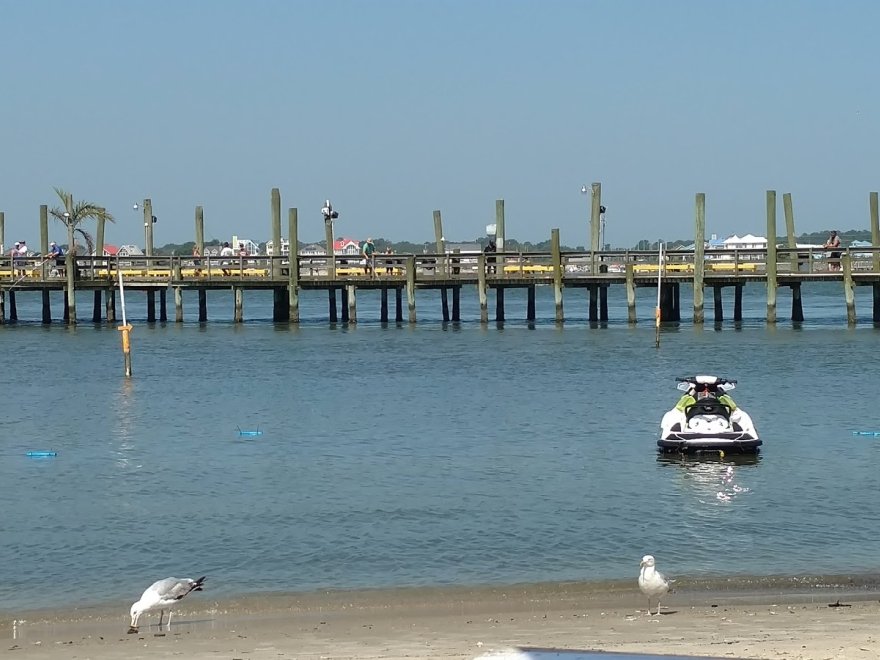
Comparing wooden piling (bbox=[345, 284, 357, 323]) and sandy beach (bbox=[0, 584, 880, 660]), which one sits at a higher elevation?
wooden piling (bbox=[345, 284, 357, 323])

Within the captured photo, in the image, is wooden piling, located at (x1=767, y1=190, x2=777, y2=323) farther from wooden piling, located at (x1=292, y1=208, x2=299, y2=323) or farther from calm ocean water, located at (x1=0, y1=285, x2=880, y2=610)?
wooden piling, located at (x1=292, y1=208, x2=299, y2=323)

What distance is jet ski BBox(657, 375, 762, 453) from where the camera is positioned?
24047 millimetres

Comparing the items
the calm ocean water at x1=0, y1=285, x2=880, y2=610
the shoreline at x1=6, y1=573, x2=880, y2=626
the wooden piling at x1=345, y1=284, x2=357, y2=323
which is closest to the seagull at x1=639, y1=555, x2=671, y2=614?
the shoreline at x1=6, y1=573, x2=880, y2=626

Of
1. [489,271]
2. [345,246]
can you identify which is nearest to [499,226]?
[489,271]

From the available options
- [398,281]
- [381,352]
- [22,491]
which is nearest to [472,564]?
[22,491]

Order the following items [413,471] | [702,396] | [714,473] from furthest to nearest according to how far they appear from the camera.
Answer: [702,396], [413,471], [714,473]

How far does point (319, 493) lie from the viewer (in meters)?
21.2

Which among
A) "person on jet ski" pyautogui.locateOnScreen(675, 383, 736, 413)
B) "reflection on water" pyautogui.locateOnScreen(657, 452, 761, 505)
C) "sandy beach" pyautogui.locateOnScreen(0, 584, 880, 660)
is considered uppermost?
"person on jet ski" pyautogui.locateOnScreen(675, 383, 736, 413)

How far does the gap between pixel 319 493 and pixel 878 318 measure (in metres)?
36.4

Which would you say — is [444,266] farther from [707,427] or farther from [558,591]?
[558,591]

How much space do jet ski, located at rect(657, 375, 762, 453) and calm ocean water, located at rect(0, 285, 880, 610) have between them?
0.46 m

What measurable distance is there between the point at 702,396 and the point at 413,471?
5.44 meters

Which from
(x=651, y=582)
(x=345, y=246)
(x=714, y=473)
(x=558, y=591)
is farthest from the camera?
(x=345, y=246)

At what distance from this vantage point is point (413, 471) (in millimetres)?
23062
